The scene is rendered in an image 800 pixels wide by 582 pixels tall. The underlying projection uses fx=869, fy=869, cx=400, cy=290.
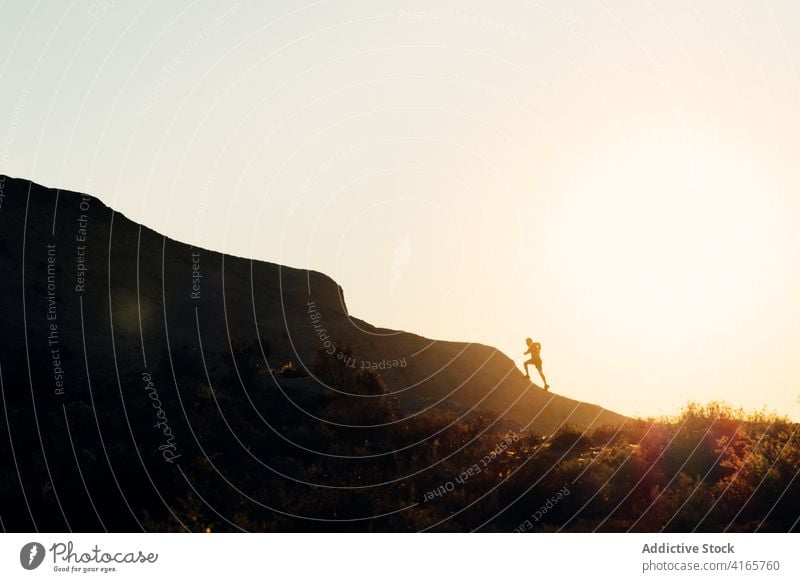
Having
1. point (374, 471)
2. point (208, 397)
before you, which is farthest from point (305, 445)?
point (208, 397)

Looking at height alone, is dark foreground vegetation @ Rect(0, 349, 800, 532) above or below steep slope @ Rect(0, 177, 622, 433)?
below

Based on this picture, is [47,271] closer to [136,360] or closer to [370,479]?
[136,360]

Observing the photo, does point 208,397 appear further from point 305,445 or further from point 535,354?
point 535,354

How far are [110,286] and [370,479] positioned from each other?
3368cm
